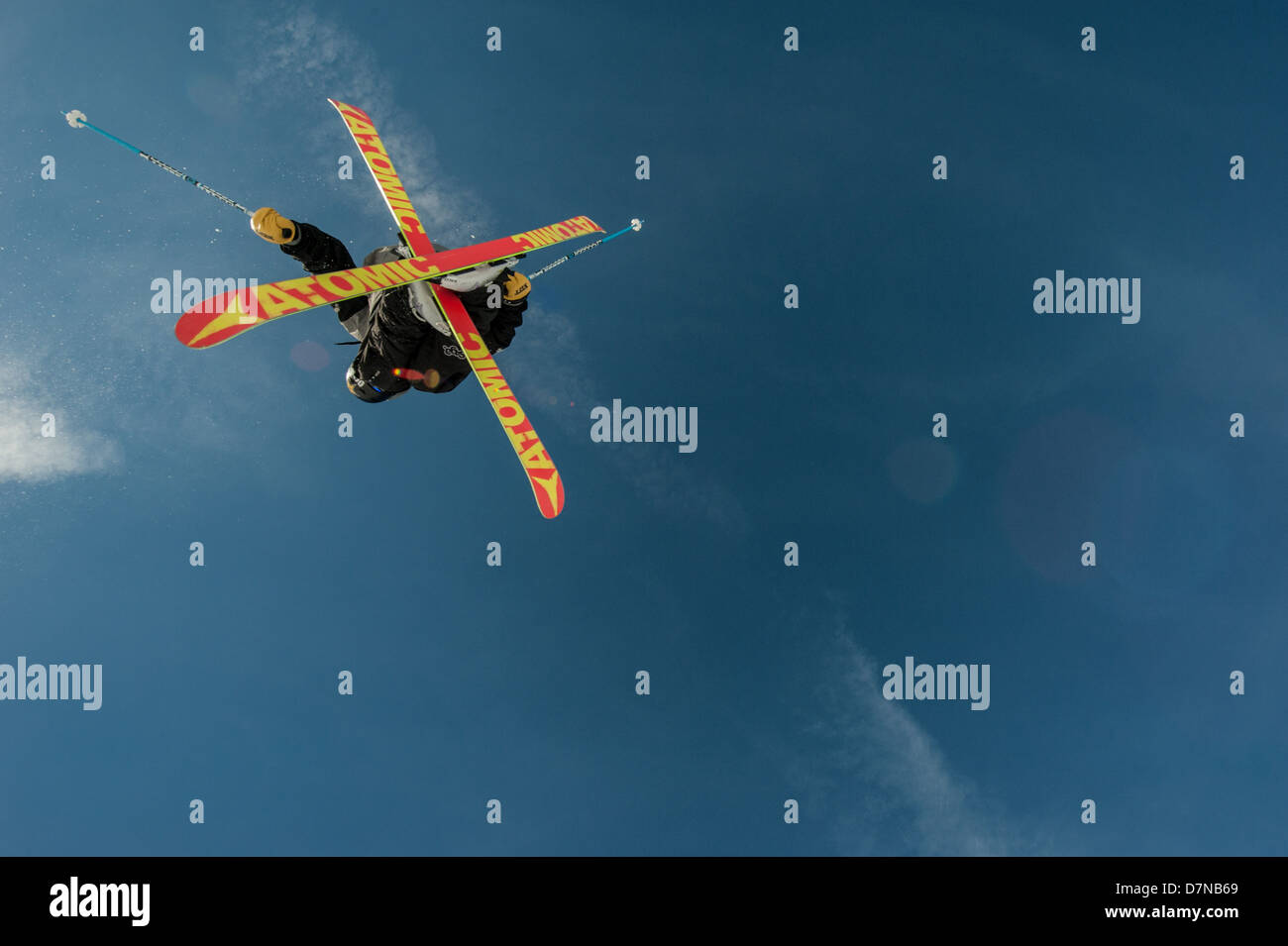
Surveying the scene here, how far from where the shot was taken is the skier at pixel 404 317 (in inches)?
368

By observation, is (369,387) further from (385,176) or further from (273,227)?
(385,176)

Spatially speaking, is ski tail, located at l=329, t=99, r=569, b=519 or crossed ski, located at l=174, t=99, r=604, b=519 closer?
crossed ski, located at l=174, t=99, r=604, b=519

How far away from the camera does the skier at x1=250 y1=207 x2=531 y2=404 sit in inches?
368

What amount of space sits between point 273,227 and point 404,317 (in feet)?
6.55

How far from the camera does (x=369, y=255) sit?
32.1 ft

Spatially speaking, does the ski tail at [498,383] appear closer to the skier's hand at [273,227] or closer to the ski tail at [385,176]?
the ski tail at [385,176]

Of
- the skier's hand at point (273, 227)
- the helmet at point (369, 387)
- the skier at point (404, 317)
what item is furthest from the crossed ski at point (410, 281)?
the helmet at point (369, 387)

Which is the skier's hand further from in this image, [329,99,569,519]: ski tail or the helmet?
the helmet

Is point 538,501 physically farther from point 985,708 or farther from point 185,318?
point 985,708

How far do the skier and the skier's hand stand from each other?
0.01 metres

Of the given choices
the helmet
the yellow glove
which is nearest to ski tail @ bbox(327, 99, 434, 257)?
the yellow glove

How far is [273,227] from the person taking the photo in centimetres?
860

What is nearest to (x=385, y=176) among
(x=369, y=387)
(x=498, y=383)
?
(x=369, y=387)

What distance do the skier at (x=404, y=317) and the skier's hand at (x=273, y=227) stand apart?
0.01 metres
